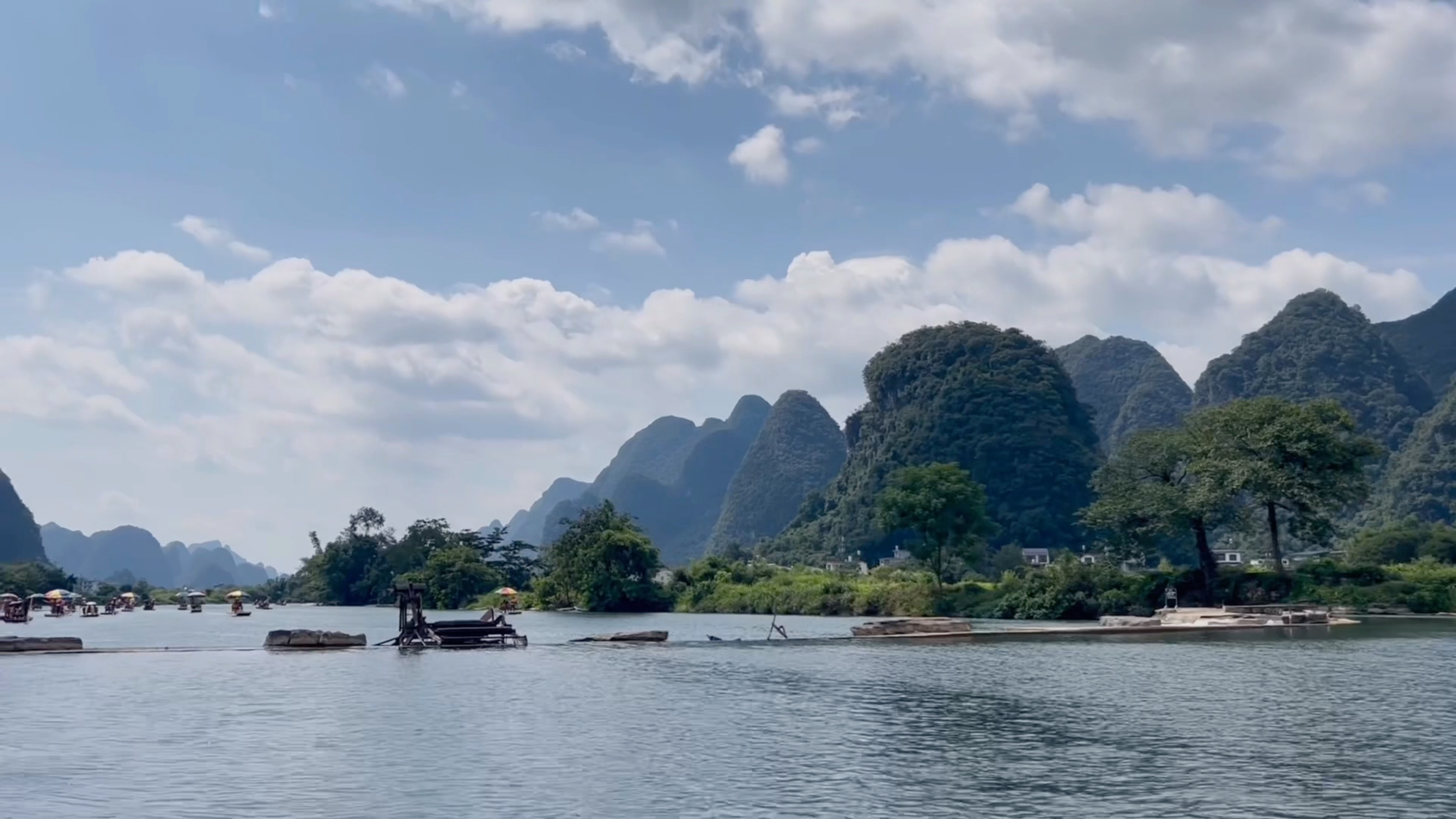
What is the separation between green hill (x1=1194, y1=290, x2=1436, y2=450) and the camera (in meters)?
174

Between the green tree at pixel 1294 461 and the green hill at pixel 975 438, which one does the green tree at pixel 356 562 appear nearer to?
the green hill at pixel 975 438

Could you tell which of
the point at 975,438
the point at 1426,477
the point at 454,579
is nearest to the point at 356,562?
the point at 454,579

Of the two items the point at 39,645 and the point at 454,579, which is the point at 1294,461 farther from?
the point at 454,579

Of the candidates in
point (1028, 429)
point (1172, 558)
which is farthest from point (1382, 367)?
point (1172, 558)

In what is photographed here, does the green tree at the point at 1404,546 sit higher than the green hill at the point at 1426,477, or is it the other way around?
the green hill at the point at 1426,477

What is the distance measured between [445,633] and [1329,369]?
6444 inches

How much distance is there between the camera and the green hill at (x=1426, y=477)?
137 m

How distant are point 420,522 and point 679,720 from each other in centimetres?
12282

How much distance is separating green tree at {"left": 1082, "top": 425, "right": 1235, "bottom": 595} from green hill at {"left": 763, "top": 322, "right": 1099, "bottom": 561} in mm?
75719

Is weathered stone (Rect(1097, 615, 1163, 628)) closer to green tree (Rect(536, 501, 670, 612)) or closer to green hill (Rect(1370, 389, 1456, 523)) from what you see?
green tree (Rect(536, 501, 670, 612))

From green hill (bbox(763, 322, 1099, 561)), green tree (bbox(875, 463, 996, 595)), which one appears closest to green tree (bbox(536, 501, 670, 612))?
green tree (bbox(875, 463, 996, 595))

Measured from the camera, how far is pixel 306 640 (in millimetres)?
50125

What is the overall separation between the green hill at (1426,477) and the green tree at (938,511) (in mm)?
76715

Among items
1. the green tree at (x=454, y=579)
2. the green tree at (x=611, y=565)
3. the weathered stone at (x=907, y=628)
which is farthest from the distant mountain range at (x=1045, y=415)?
the weathered stone at (x=907, y=628)
